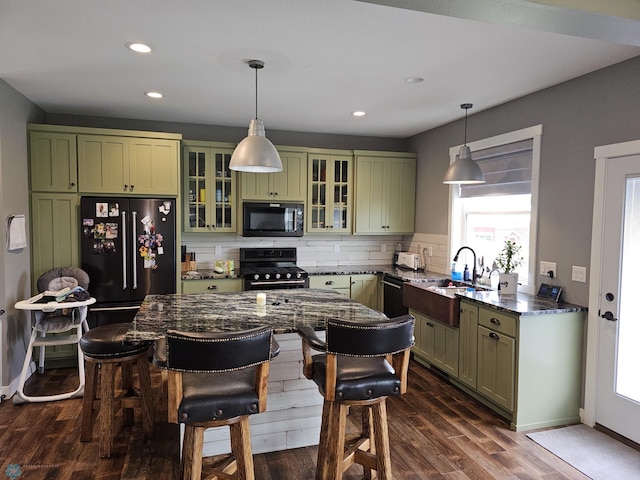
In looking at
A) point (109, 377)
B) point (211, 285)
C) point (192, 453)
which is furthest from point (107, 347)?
point (211, 285)

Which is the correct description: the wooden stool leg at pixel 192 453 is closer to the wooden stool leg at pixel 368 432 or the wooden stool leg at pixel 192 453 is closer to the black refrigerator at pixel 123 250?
the wooden stool leg at pixel 368 432

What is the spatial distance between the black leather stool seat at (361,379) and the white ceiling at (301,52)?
65.3 inches

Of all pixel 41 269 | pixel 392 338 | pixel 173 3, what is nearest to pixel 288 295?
pixel 392 338

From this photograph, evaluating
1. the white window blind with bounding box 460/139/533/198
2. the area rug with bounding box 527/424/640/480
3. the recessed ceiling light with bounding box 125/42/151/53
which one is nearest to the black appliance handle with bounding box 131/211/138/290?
the recessed ceiling light with bounding box 125/42/151/53

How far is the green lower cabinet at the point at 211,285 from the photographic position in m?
4.60

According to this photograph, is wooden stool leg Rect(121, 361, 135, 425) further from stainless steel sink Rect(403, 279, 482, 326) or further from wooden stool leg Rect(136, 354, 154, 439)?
stainless steel sink Rect(403, 279, 482, 326)

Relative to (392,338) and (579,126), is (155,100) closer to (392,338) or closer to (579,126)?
(392,338)

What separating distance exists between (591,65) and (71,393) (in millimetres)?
4721

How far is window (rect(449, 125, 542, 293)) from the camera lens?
368 centimetres

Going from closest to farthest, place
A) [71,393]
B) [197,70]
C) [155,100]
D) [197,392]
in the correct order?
[197,392]
[197,70]
[71,393]
[155,100]

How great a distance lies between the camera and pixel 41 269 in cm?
415

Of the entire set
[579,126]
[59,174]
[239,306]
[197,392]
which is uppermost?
[579,126]

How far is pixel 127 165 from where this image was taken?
435cm

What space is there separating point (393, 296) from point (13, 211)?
3814mm
